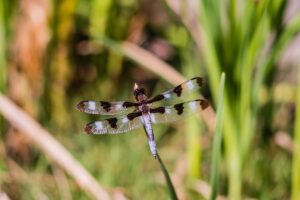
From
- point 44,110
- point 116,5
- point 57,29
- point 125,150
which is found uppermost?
point 116,5

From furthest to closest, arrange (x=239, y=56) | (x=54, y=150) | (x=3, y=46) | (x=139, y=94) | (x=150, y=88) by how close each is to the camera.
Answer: (x=150, y=88), (x=3, y=46), (x=54, y=150), (x=239, y=56), (x=139, y=94)

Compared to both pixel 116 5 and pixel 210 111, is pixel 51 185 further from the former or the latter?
pixel 116 5

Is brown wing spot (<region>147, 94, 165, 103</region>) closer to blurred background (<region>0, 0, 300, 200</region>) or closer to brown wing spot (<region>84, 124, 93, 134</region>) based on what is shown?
brown wing spot (<region>84, 124, 93, 134</region>)

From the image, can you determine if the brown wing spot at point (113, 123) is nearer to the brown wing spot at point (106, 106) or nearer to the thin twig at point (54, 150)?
the brown wing spot at point (106, 106)

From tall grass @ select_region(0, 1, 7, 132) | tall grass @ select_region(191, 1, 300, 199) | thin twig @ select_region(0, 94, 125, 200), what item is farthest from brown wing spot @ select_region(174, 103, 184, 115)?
tall grass @ select_region(0, 1, 7, 132)

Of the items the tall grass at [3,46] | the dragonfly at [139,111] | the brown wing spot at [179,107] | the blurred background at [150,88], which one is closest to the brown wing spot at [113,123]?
the dragonfly at [139,111]

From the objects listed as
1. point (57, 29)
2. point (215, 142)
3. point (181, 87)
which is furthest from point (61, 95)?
point (215, 142)

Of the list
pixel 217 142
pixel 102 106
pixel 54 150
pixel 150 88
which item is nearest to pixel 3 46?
pixel 54 150

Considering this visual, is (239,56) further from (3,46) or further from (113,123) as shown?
(3,46)
